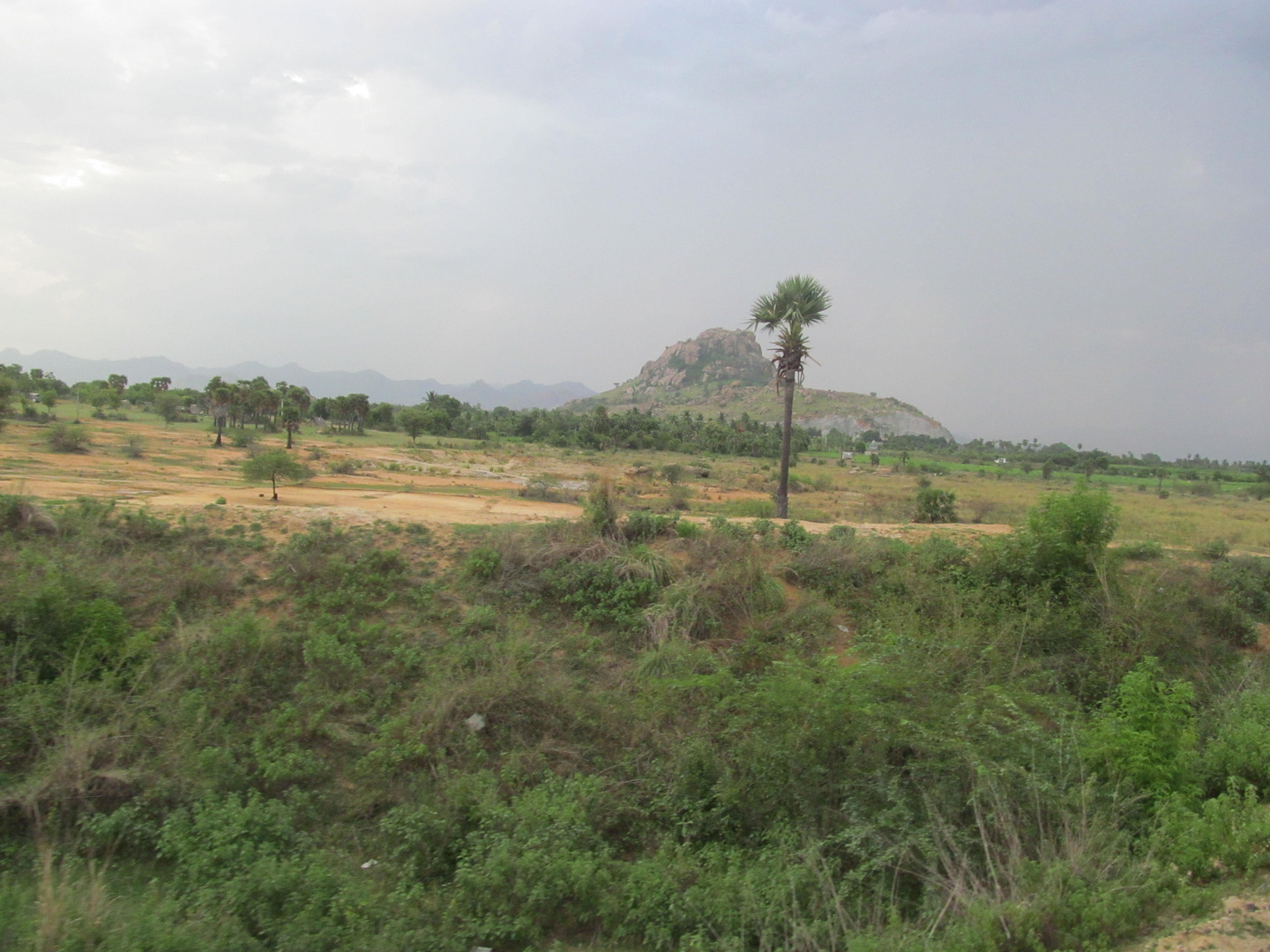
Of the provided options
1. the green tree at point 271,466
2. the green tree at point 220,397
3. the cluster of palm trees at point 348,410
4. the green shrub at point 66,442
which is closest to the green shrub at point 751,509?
the green tree at point 271,466

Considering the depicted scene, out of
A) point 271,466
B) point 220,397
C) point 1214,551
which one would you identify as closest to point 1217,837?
point 1214,551

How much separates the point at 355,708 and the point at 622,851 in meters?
4.22

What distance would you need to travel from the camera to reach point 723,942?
516cm

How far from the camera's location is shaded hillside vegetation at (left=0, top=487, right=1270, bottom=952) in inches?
218

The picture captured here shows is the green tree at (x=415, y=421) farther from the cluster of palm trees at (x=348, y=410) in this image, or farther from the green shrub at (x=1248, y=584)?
the green shrub at (x=1248, y=584)

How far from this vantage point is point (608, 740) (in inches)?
341

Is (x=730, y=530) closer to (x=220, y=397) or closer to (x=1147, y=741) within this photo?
(x=1147, y=741)

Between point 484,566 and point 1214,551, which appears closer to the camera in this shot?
point 484,566

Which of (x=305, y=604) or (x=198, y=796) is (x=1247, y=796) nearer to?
(x=198, y=796)

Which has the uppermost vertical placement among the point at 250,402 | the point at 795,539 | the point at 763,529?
the point at 250,402

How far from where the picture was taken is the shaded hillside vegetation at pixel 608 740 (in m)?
5.55

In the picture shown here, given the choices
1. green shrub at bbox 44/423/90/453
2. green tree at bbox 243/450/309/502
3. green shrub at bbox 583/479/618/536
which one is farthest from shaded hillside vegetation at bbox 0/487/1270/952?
green shrub at bbox 44/423/90/453

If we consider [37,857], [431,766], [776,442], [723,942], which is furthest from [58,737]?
[776,442]

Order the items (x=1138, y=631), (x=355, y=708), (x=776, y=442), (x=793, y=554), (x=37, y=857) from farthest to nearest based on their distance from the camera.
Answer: (x=776, y=442), (x=793, y=554), (x=1138, y=631), (x=355, y=708), (x=37, y=857)
